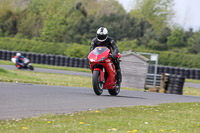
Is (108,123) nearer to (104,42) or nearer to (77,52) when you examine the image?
(104,42)

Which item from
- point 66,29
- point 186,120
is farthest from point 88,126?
point 66,29

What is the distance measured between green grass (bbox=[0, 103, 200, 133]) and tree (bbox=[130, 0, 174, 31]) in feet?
246

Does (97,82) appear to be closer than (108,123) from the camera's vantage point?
No

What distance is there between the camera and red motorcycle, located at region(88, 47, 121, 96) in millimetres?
11422

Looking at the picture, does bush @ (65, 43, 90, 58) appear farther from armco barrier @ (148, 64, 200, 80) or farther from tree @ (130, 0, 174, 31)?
Result: tree @ (130, 0, 174, 31)

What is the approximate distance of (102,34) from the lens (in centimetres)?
1173

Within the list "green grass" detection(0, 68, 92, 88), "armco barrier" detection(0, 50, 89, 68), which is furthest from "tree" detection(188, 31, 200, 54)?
"green grass" detection(0, 68, 92, 88)

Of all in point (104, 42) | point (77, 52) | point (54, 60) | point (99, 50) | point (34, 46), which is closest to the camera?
point (99, 50)

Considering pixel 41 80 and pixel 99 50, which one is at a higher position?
pixel 99 50

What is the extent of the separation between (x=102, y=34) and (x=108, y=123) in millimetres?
4984

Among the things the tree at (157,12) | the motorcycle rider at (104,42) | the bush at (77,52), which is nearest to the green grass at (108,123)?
the motorcycle rider at (104,42)

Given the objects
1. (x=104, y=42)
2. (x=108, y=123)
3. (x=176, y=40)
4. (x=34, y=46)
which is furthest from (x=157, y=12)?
(x=108, y=123)

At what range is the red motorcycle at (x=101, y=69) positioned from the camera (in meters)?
11.4

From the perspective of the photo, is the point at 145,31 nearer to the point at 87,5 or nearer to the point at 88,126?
the point at 87,5
